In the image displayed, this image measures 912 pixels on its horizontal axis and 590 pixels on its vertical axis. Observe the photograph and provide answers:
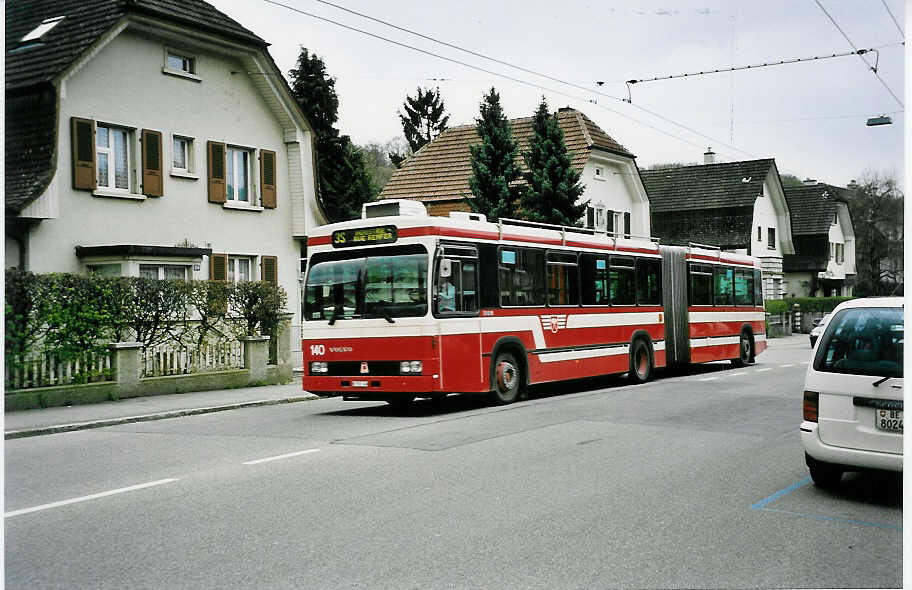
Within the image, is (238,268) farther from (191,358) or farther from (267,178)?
(191,358)

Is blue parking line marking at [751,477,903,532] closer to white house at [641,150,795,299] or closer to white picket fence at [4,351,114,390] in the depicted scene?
white picket fence at [4,351,114,390]

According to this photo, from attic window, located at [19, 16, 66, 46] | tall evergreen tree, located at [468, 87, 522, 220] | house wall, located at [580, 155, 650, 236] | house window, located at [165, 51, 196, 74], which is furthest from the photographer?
house wall, located at [580, 155, 650, 236]

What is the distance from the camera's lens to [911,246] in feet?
22.0

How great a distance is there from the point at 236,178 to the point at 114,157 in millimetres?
4267

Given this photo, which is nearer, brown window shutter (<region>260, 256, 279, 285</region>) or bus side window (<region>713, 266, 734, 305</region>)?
bus side window (<region>713, 266, 734, 305</region>)

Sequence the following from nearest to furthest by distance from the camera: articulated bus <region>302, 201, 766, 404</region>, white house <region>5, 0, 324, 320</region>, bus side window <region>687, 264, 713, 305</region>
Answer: articulated bus <region>302, 201, 766, 404</region>
white house <region>5, 0, 324, 320</region>
bus side window <region>687, 264, 713, 305</region>

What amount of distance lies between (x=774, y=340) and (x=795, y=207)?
20.5 metres

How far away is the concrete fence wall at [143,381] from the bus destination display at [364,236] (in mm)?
4789

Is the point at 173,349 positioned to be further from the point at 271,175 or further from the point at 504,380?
the point at 271,175

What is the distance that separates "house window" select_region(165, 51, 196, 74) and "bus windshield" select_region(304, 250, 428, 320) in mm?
11500

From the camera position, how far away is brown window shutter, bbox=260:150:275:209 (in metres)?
27.0

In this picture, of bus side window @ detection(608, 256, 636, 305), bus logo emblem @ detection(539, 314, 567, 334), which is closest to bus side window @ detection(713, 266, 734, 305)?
bus side window @ detection(608, 256, 636, 305)

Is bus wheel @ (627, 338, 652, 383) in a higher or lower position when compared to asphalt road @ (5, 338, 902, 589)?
higher

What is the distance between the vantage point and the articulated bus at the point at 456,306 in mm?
14180
